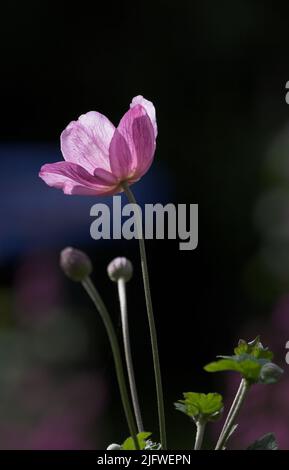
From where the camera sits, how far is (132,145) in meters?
0.68

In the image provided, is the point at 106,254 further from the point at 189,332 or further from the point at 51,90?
the point at 51,90

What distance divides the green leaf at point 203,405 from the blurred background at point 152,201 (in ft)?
3.13

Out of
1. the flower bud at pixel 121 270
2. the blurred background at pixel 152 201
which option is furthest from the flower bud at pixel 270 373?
the blurred background at pixel 152 201

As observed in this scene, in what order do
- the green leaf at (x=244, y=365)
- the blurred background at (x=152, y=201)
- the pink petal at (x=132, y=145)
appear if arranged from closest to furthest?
the green leaf at (x=244, y=365), the pink petal at (x=132, y=145), the blurred background at (x=152, y=201)

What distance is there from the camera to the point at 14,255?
86.4 inches

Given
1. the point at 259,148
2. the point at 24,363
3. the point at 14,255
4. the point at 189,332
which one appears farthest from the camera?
the point at 259,148

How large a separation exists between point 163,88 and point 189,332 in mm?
767

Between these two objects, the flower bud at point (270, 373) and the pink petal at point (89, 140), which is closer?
the flower bud at point (270, 373)

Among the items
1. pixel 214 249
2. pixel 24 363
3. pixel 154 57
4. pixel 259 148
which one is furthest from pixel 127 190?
pixel 154 57

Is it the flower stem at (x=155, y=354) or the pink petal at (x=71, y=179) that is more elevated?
the pink petal at (x=71, y=179)

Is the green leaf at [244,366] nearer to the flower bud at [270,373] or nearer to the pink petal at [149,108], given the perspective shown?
the flower bud at [270,373]

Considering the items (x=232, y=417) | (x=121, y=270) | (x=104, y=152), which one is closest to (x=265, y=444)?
Result: (x=232, y=417)

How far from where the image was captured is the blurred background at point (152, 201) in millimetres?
1790

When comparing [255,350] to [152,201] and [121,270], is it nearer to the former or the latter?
[121,270]
